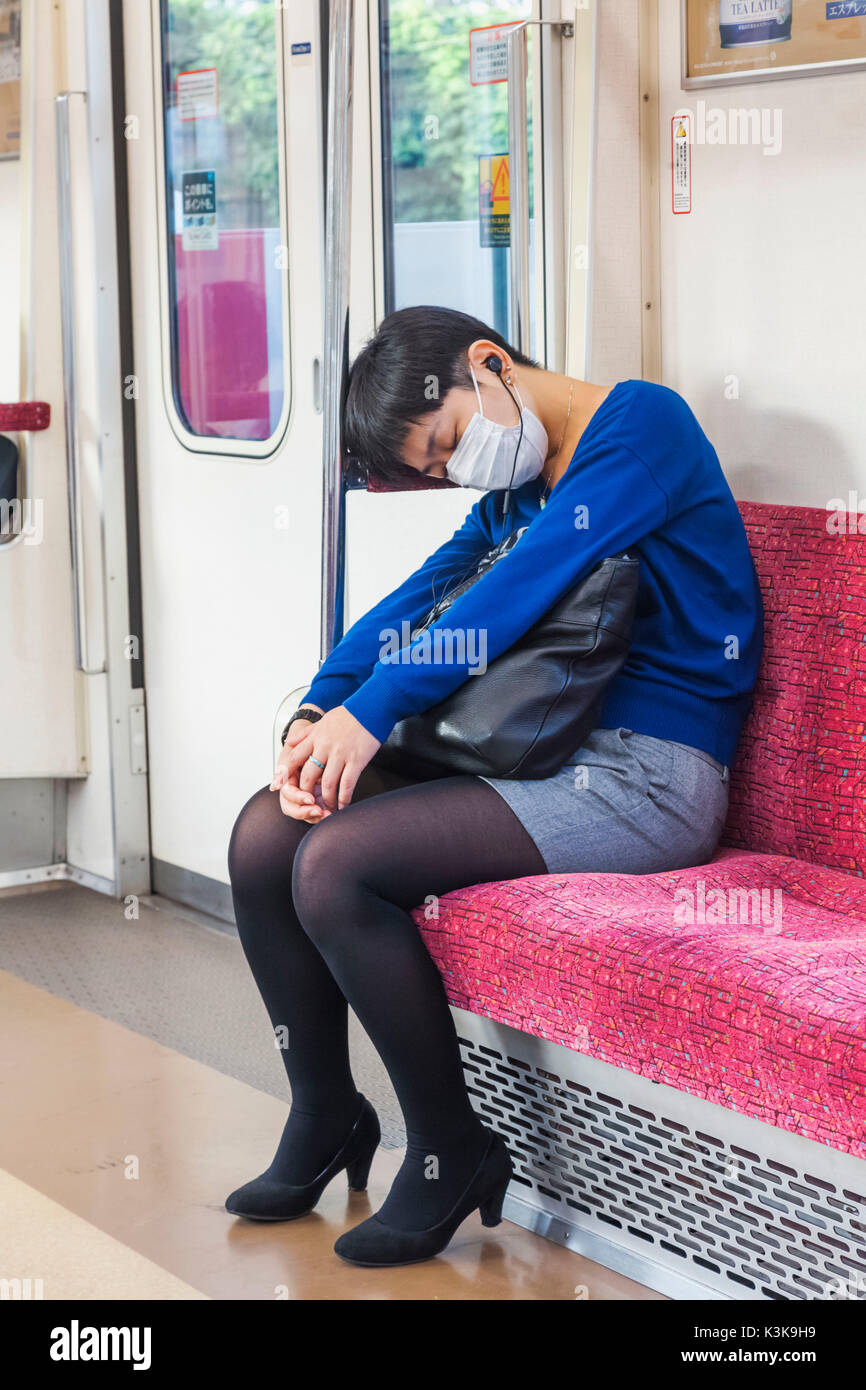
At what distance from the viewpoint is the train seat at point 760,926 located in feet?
5.87

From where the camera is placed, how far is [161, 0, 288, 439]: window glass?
3.54 meters

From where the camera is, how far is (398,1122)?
2791 mm

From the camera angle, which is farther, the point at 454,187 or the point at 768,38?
the point at 454,187

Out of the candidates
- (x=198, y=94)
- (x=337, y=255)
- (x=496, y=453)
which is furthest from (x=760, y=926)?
(x=198, y=94)

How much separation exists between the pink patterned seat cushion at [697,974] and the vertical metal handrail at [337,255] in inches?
30.6

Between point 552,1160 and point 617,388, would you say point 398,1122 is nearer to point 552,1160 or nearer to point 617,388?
point 552,1160

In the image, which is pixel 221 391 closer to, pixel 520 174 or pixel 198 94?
pixel 198 94

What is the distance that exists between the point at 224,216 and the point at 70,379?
2.08 feet

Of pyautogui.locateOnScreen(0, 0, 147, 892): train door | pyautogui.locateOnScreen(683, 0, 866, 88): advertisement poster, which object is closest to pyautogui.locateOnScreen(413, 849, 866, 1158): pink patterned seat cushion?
pyautogui.locateOnScreen(683, 0, 866, 88): advertisement poster

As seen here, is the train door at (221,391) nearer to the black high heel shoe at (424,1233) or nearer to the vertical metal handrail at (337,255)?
the vertical metal handrail at (337,255)

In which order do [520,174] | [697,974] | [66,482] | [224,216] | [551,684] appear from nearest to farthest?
A: [697,974], [551,684], [520,174], [224,216], [66,482]

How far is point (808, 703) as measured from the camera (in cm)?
243

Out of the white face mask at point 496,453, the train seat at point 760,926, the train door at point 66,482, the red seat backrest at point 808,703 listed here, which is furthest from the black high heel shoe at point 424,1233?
the train door at point 66,482
